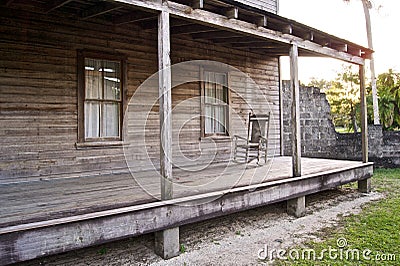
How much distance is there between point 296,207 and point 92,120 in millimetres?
3114

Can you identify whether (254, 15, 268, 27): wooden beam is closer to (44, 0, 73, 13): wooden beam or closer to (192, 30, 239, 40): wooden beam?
(192, 30, 239, 40): wooden beam

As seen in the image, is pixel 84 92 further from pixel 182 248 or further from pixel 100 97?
pixel 182 248

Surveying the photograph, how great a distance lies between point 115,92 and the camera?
505 cm

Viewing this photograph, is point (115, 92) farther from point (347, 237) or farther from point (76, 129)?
point (347, 237)

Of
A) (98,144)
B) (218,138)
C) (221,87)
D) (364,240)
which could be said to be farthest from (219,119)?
(364,240)

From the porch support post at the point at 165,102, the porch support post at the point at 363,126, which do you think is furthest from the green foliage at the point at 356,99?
the porch support post at the point at 165,102

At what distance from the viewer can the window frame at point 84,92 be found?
4633 mm

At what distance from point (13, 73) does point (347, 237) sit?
4.35 metres

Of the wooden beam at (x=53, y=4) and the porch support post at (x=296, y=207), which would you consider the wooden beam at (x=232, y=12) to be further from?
the porch support post at (x=296, y=207)

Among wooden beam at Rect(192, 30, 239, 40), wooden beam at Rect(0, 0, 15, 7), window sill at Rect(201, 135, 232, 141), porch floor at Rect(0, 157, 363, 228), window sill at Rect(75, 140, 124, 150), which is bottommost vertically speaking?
porch floor at Rect(0, 157, 363, 228)

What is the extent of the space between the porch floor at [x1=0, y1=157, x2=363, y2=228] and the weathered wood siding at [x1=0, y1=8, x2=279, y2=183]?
25 cm

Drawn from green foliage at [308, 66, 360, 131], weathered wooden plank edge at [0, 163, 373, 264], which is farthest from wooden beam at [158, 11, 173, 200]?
green foliage at [308, 66, 360, 131]

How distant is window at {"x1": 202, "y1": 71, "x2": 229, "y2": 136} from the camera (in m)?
6.38

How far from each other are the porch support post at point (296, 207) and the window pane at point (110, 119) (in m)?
2.69
